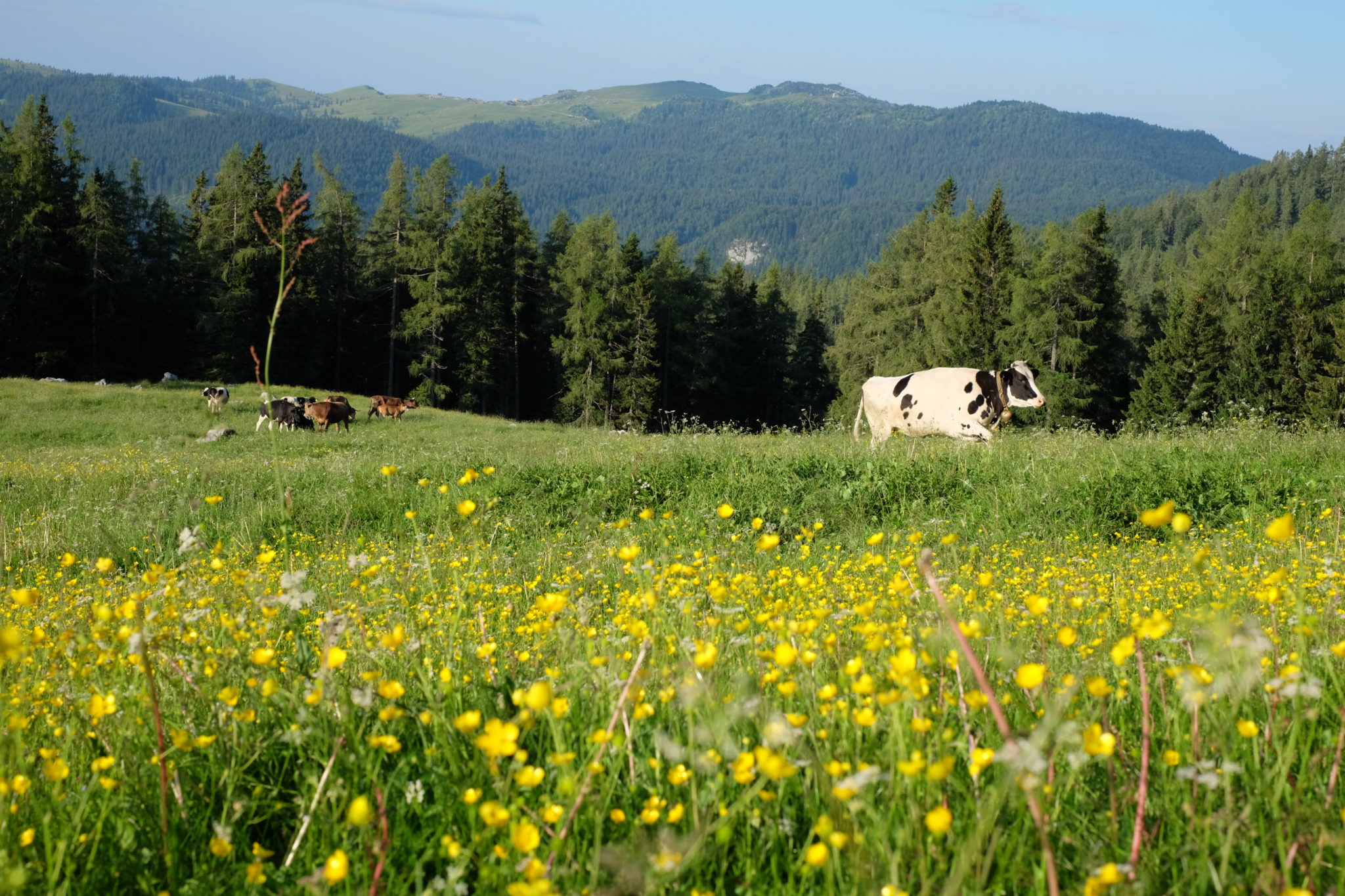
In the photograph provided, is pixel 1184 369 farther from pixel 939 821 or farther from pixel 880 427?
pixel 939 821

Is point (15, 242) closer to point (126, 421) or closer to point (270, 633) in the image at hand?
point (126, 421)

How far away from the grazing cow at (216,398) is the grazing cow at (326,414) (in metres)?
4.60

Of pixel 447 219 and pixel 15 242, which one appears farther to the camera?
pixel 447 219

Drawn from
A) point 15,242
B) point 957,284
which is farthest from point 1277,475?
point 15,242

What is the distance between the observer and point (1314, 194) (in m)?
164

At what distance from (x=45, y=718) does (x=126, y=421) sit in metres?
34.0

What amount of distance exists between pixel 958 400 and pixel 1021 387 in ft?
3.71

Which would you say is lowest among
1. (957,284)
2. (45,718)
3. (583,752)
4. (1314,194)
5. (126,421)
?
(126,421)

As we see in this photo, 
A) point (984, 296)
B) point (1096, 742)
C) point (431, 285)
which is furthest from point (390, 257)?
point (1096, 742)

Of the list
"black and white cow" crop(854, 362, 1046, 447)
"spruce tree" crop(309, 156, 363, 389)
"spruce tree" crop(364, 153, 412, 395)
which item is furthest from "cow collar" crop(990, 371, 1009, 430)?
"spruce tree" crop(309, 156, 363, 389)

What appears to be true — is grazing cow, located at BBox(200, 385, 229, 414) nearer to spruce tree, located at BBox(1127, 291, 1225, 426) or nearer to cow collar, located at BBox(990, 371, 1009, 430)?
cow collar, located at BBox(990, 371, 1009, 430)

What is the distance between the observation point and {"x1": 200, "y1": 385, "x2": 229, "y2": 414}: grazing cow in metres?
35.7

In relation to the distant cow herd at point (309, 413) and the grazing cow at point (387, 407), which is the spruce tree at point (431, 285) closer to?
the grazing cow at point (387, 407)

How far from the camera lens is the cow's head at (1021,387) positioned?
16.2 m
